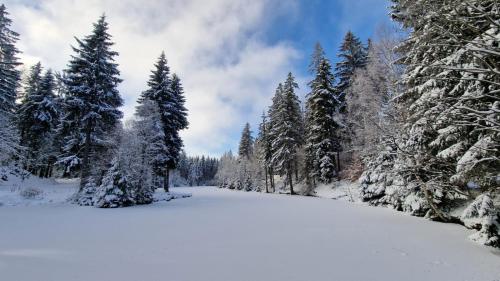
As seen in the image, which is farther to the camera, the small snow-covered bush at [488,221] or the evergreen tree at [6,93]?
Result: the evergreen tree at [6,93]

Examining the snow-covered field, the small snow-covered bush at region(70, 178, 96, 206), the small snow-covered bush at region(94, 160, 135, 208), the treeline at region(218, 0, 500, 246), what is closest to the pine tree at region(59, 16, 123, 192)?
the small snow-covered bush at region(70, 178, 96, 206)

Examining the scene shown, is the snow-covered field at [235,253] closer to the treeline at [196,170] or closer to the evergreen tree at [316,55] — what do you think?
the evergreen tree at [316,55]

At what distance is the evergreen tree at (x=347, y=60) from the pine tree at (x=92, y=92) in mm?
24160

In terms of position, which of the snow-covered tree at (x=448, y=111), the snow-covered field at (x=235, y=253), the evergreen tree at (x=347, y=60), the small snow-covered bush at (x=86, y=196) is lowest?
the snow-covered field at (x=235, y=253)

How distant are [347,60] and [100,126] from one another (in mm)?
27296

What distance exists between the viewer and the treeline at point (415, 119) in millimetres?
5168

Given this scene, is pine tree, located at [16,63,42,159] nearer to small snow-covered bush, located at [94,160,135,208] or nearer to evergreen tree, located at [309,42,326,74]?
small snow-covered bush, located at [94,160,135,208]

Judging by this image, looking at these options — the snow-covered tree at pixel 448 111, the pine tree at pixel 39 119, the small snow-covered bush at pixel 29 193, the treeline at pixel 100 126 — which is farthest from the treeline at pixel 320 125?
the pine tree at pixel 39 119

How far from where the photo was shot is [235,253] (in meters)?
5.89

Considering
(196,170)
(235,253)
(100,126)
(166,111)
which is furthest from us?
(196,170)

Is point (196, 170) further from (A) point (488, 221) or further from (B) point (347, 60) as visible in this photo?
(A) point (488, 221)

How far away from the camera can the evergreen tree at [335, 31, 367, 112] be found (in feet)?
106

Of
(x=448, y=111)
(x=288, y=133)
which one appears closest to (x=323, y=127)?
(x=288, y=133)

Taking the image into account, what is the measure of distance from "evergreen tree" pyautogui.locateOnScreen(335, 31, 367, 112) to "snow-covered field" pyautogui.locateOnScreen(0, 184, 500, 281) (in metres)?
25.6
